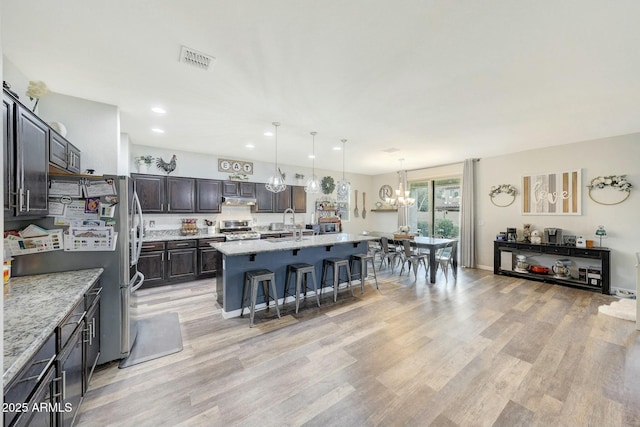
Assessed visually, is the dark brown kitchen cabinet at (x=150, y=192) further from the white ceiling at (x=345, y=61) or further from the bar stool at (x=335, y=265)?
the bar stool at (x=335, y=265)

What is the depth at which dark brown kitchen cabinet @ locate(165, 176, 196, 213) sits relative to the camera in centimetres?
523

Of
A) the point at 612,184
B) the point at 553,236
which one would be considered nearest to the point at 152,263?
the point at 553,236

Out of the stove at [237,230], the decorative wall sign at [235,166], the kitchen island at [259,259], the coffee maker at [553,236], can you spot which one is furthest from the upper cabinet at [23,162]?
the coffee maker at [553,236]

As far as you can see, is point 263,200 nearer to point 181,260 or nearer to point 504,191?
point 181,260

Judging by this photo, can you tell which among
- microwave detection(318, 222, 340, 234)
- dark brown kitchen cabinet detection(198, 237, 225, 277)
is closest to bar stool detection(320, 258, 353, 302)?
dark brown kitchen cabinet detection(198, 237, 225, 277)

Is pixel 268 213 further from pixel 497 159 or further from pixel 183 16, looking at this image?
pixel 497 159

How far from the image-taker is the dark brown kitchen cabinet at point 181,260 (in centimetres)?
486

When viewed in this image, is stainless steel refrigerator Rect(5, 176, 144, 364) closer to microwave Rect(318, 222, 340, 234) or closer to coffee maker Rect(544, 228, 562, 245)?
microwave Rect(318, 222, 340, 234)

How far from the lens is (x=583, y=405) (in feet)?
6.66

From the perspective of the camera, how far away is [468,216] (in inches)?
248

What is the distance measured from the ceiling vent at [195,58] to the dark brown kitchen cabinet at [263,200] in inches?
156

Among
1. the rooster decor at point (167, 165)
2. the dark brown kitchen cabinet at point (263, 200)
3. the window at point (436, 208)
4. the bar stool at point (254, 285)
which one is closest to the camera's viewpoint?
the bar stool at point (254, 285)

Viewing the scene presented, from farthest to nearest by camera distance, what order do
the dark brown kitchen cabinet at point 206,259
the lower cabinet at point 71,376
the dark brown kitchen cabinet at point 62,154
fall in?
the dark brown kitchen cabinet at point 206,259 < the dark brown kitchen cabinet at point 62,154 < the lower cabinet at point 71,376

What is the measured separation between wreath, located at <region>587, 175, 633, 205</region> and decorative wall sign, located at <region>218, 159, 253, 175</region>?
6.90 metres
